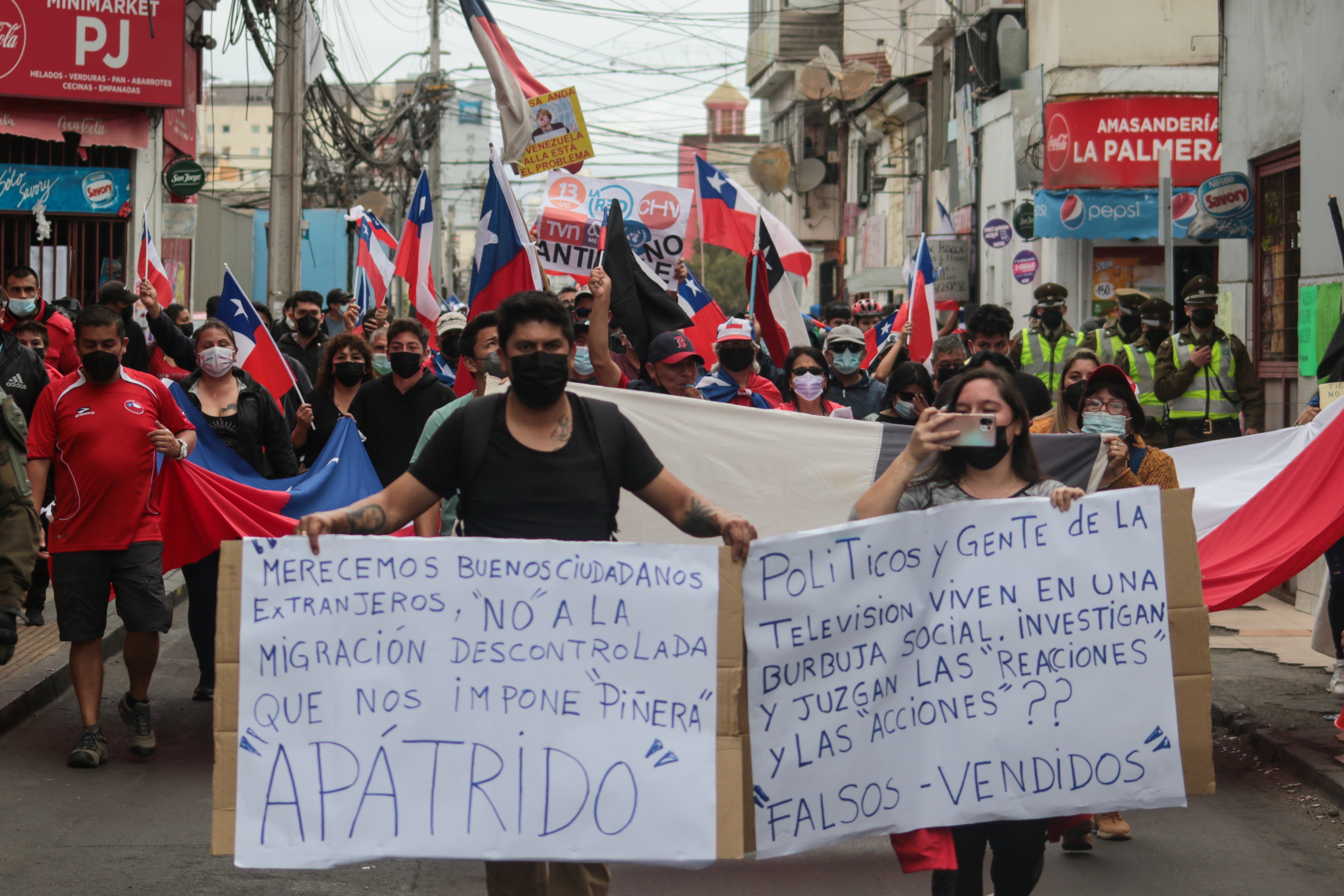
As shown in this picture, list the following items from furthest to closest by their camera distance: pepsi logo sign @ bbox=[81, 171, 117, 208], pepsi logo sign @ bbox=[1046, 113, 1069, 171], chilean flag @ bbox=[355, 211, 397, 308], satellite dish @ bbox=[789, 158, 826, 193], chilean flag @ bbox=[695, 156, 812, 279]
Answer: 1. satellite dish @ bbox=[789, 158, 826, 193]
2. pepsi logo sign @ bbox=[1046, 113, 1069, 171]
3. pepsi logo sign @ bbox=[81, 171, 117, 208]
4. chilean flag @ bbox=[355, 211, 397, 308]
5. chilean flag @ bbox=[695, 156, 812, 279]

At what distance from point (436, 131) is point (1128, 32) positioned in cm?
1773

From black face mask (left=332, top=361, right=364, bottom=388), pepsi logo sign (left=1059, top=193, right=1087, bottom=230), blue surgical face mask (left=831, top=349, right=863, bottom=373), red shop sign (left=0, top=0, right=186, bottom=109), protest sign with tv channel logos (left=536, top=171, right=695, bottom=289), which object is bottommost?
black face mask (left=332, top=361, right=364, bottom=388)

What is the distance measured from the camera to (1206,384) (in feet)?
36.2

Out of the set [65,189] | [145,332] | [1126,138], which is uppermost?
[1126,138]

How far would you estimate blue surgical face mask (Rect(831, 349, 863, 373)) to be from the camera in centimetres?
881

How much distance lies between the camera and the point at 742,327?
8070mm

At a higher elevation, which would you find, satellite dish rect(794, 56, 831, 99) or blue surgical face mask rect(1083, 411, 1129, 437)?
satellite dish rect(794, 56, 831, 99)

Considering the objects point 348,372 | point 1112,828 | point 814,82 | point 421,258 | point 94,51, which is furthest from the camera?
point 814,82

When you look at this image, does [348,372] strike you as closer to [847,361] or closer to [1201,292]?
[847,361]

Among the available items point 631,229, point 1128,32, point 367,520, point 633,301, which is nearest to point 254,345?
point 633,301

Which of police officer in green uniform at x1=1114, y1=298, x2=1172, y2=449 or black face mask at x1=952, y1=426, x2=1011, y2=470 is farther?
police officer in green uniform at x1=1114, y1=298, x2=1172, y2=449

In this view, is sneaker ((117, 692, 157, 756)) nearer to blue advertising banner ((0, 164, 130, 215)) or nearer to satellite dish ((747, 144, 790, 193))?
blue advertising banner ((0, 164, 130, 215))

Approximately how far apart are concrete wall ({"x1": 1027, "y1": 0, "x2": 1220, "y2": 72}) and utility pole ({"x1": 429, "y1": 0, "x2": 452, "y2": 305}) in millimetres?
15359

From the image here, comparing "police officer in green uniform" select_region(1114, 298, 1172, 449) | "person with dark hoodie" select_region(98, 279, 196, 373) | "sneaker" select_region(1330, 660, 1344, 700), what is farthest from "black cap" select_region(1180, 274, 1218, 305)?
"person with dark hoodie" select_region(98, 279, 196, 373)
